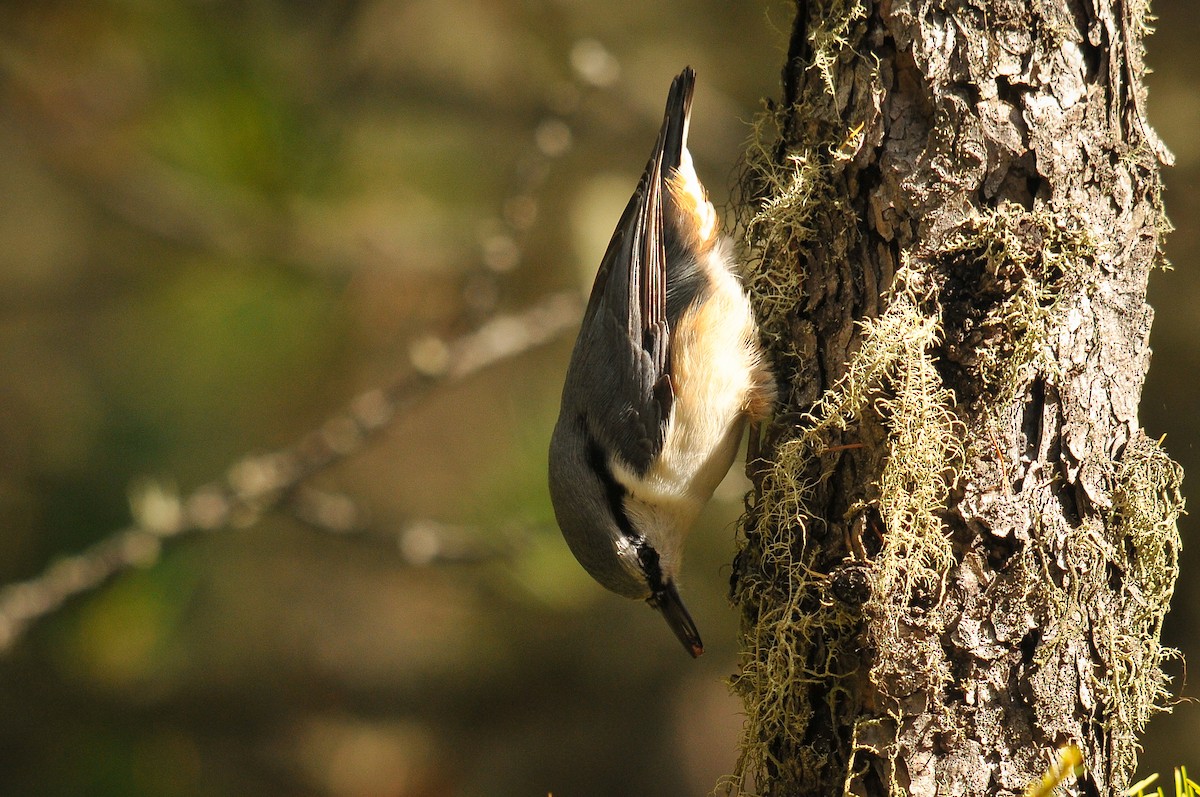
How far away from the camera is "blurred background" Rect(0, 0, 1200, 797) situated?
10.9ft

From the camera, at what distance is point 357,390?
4293 millimetres

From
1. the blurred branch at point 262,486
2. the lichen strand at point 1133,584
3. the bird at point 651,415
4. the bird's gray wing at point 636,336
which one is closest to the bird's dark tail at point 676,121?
the bird's gray wing at point 636,336

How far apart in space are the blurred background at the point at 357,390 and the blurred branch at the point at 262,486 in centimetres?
7

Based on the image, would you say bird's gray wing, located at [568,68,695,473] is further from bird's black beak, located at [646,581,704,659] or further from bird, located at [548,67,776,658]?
bird's black beak, located at [646,581,704,659]

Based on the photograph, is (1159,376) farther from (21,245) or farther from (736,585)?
(21,245)

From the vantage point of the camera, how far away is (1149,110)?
3242 mm

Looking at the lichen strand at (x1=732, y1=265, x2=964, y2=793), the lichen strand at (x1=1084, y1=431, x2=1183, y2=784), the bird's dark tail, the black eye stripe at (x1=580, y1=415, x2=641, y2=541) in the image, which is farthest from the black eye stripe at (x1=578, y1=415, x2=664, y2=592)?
the lichen strand at (x1=1084, y1=431, x2=1183, y2=784)

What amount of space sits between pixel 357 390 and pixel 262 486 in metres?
0.98

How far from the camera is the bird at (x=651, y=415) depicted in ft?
7.01

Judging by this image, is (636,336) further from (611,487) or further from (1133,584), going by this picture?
(1133,584)

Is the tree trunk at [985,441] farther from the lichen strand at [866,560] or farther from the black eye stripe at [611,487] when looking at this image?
the black eye stripe at [611,487]

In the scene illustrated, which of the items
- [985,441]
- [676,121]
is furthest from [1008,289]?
[676,121]

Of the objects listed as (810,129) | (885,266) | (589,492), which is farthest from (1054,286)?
(589,492)

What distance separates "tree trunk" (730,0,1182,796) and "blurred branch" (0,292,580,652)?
1957mm
